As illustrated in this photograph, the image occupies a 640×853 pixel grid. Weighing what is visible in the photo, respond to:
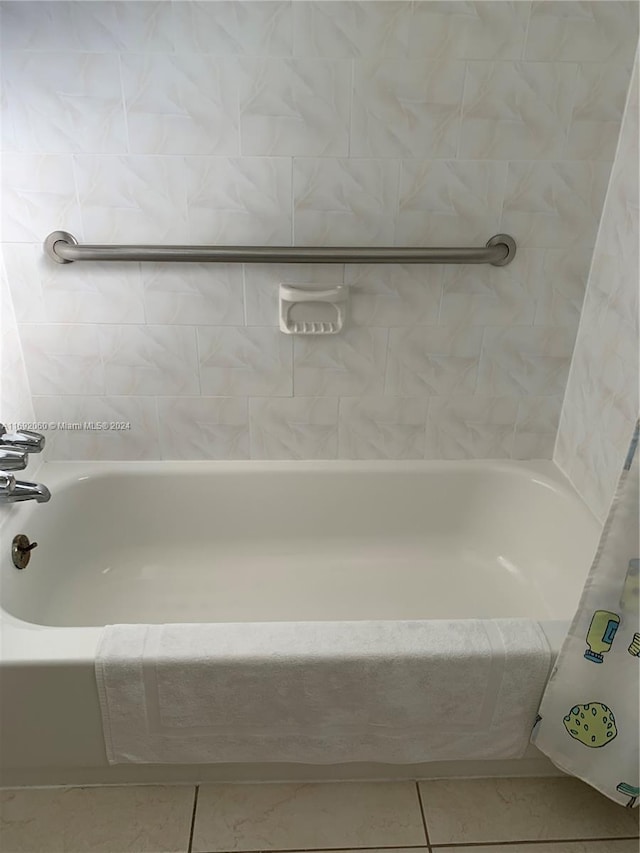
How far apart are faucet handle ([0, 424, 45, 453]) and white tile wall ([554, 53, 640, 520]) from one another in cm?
143

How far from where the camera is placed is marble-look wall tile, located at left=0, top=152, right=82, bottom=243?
1.67 metres

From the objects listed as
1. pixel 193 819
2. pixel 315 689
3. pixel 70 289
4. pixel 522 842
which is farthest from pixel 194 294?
pixel 522 842

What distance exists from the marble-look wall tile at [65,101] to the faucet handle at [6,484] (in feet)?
2.64

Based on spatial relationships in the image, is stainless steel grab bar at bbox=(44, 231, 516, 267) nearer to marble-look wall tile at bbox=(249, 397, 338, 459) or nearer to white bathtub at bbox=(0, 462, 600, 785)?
marble-look wall tile at bbox=(249, 397, 338, 459)

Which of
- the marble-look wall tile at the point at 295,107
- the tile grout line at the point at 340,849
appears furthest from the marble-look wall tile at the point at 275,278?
the tile grout line at the point at 340,849

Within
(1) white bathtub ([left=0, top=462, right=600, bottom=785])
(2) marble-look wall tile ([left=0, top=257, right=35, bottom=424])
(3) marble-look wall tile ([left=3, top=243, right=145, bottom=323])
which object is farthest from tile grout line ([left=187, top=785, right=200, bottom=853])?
(3) marble-look wall tile ([left=3, top=243, right=145, bottom=323])

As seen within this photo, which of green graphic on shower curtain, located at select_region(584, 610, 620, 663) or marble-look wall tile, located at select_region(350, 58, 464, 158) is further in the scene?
marble-look wall tile, located at select_region(350, 58, 464, 158)

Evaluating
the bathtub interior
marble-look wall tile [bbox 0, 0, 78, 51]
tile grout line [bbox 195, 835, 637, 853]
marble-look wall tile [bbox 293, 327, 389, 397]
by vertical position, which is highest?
marble-look wall tile [bbox 0, 0, 78, 51]

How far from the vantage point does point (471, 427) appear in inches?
79.7

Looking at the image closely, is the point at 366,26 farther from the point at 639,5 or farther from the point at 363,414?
the point at 363,414

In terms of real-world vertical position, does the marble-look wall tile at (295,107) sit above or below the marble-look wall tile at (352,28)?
below

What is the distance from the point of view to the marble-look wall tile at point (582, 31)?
158cm

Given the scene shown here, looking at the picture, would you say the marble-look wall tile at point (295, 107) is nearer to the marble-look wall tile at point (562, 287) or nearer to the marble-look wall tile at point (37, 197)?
the marble-look wall tile at point (37, 197)

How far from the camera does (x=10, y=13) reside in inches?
61.1
